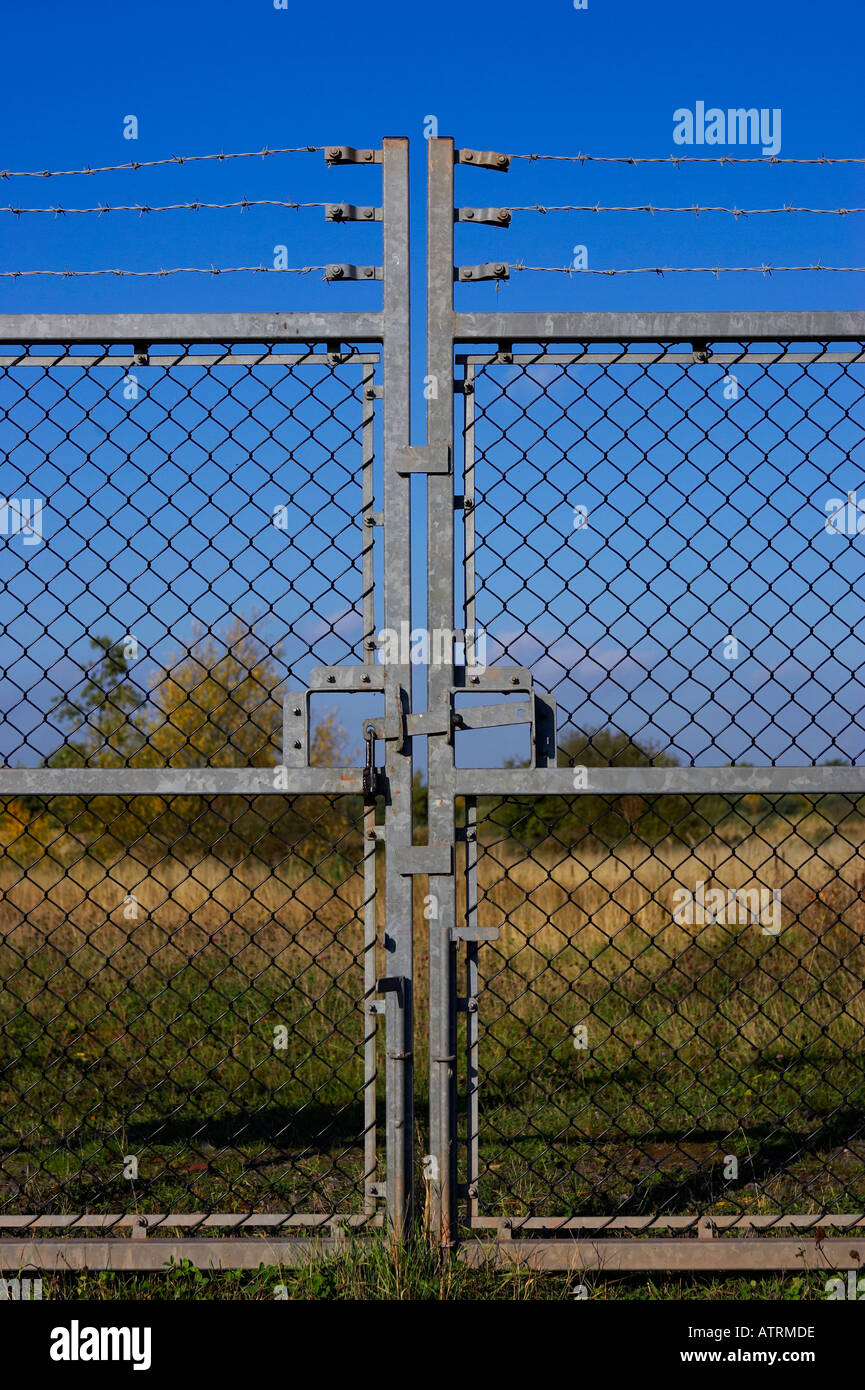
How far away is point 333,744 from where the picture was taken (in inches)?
520

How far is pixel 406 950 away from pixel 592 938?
232 inches

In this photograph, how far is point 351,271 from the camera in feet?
7.68

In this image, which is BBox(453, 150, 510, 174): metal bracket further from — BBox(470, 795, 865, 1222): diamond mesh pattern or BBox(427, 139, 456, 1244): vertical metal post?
BBox(470, 795, 865, 1222): diamond mesh pattern

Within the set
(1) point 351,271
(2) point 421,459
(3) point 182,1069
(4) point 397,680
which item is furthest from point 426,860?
(3) point 182,1069

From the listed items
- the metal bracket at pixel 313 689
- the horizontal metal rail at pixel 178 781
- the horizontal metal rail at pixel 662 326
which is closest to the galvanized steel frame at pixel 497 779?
the horizontal metal rail at pixel 662 326

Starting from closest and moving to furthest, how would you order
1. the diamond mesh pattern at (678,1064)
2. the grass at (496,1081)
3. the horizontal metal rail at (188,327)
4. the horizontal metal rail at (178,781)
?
the horizontal metal rail at (178,781)
the horizontal metal rail at (188,327)
the diamond mesh pattern at (678,1064)
the grass at (496,1081)

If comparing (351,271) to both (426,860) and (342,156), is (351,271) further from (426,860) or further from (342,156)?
(426,860)

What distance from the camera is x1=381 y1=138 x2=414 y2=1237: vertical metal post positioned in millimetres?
2266

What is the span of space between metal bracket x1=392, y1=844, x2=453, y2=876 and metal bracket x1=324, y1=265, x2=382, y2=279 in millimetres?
1366

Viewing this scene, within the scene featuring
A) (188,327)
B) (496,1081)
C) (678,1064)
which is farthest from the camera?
(678,1064)

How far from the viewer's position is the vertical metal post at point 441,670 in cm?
228

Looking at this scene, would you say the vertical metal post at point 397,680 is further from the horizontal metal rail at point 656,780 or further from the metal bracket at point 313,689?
the horizontal metal rail at point 656,780

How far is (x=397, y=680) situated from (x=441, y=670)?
0.35 ft

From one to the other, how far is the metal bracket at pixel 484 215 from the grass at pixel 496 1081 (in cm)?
159
